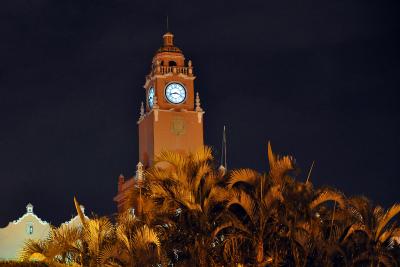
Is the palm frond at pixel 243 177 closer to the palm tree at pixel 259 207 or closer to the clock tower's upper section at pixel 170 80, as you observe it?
the palm tree at pixel 259 207

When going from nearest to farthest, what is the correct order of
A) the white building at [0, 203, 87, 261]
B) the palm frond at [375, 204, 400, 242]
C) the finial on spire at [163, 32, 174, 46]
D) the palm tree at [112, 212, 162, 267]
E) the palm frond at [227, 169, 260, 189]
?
1. the palm tree at [112, 212, 162, 267]
2. the palm frond at [227, 169, 260, 189]
3. the palm frond at [375, 204, 400, 242]
4. the white building at [0, 203, 87, 261]
5. the finial on spire at [163, 32, 174, 46]

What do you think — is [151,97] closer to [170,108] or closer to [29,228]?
[170,108]

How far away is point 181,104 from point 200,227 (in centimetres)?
4396

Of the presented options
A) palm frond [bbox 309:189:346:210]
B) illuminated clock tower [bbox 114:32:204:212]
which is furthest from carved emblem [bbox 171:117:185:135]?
palm frond [bbox 309:189:346:210]

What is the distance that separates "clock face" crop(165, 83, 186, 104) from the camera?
230 feet

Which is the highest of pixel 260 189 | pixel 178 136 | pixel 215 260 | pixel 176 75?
pixel 176 75

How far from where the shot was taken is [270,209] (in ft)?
88.4

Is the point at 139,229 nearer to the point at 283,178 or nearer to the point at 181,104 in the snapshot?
the point at 283,178

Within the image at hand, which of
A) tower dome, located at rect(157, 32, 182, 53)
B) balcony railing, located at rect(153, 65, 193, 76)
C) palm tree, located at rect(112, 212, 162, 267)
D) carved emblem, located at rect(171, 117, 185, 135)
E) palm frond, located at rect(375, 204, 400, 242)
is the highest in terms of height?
tower dome, located at rect(157, 32, 182, 53)

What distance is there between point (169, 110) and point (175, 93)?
63.9 inches

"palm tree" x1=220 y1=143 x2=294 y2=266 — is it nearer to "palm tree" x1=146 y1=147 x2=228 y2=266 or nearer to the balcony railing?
"palm tree" x1=146 y1=147 x2=228 y2=266

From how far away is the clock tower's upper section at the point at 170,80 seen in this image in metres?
69.8

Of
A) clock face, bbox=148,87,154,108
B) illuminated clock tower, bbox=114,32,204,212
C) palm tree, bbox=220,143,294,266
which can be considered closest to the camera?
palm tree, bbox=220,143,294,266

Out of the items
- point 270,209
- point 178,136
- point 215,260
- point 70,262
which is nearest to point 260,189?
point 270,209
